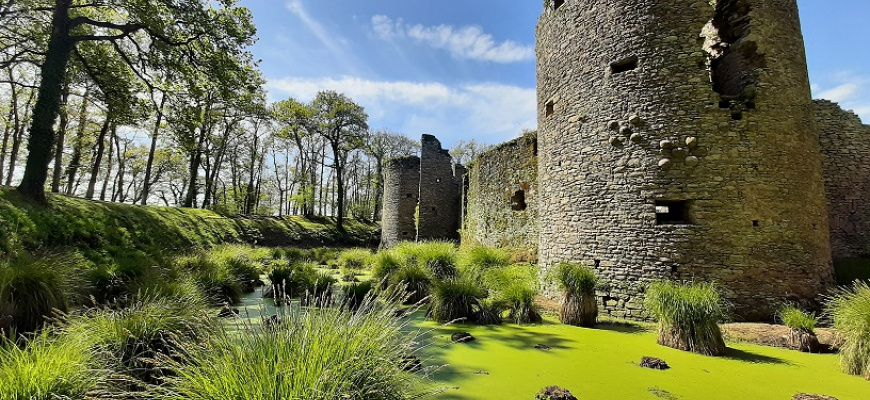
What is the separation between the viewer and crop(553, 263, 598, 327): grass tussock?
545cm

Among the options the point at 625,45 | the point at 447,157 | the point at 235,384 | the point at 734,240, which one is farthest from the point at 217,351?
the point at 447,157

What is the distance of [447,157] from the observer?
66.7ft

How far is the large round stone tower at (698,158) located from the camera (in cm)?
548

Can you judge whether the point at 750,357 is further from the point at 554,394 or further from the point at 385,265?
the point at 385,265

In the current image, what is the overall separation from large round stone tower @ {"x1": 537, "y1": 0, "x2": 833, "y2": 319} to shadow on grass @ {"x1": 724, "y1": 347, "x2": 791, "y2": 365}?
5.13ft

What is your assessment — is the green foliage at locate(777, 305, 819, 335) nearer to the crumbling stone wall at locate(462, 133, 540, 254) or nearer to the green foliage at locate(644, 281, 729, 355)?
the green foliage at locate(644, 281, 729, 355)

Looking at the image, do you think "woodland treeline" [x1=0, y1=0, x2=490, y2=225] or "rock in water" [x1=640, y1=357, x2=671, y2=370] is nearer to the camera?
"rock in water" [x1=640, y1=357, x2=671, y2=370]

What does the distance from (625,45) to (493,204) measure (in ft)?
22.4

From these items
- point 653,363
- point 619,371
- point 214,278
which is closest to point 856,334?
point 653,363

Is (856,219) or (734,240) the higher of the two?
(856,219)

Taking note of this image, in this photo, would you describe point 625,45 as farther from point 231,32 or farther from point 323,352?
point 231,32

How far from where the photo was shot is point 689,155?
18.9 ft

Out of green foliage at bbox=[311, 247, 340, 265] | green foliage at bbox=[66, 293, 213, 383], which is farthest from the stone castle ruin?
green foliage at bbox=[311, 247, 340, 265]

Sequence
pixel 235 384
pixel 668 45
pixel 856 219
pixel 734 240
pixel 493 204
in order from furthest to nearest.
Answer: pixel 493 204, pixel 856 219, pixel 668 45, pixel 734 240, pixel 235 384
